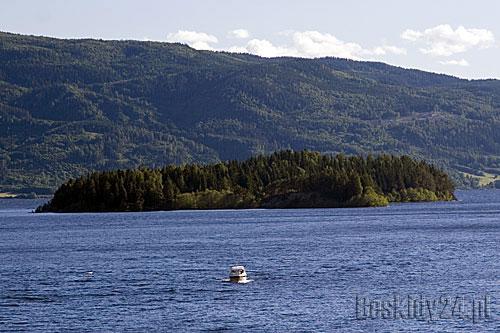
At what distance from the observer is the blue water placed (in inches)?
2906

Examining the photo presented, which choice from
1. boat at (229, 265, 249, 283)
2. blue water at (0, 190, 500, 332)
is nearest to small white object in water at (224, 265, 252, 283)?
boat at (229, 265, 249, 283)

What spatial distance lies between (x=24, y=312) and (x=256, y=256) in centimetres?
4315

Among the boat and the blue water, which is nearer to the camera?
the blue water

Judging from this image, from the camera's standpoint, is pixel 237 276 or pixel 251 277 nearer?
pixel 237 276

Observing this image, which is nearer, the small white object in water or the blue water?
the blue water

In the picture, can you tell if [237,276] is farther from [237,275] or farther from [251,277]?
[251,277]

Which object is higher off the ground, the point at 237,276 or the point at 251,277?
the point at 237,276

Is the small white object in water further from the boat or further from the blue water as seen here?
the blue water

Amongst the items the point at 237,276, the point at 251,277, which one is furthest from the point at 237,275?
the point at 251,277

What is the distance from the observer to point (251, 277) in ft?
320

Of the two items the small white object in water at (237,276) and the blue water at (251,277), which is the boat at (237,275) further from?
the blue water at (251,277)

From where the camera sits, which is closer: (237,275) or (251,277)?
(237,275)

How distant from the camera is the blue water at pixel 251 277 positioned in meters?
73.8

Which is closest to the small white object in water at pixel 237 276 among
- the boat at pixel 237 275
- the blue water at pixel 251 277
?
the boat at pixel 237 275
